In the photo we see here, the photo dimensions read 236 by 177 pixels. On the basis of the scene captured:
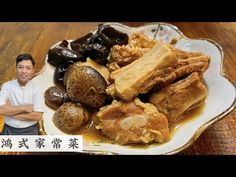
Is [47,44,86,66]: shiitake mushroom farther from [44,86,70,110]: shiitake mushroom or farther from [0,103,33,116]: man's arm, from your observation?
[0,103,33,116]: man's arm

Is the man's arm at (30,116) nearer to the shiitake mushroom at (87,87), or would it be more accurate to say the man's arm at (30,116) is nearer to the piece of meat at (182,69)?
the shiitake mushroom at (87,87)

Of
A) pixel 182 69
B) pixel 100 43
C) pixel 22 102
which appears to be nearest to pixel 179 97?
pixel 182 69

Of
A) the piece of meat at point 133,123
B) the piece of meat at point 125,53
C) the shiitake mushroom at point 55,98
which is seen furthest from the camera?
the piece of meat at point 125,53

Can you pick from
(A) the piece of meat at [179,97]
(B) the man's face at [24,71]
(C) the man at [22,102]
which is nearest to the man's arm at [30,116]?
(C) the man at [22,102]

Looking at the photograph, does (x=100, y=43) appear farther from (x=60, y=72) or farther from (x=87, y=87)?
(x=87, y=87)

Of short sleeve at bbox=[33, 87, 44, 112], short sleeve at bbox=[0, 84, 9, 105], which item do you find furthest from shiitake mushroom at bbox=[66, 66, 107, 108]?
short sleeve at bbox=[0, 84, 9, 105]

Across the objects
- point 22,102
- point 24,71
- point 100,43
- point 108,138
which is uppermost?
point 100,43
